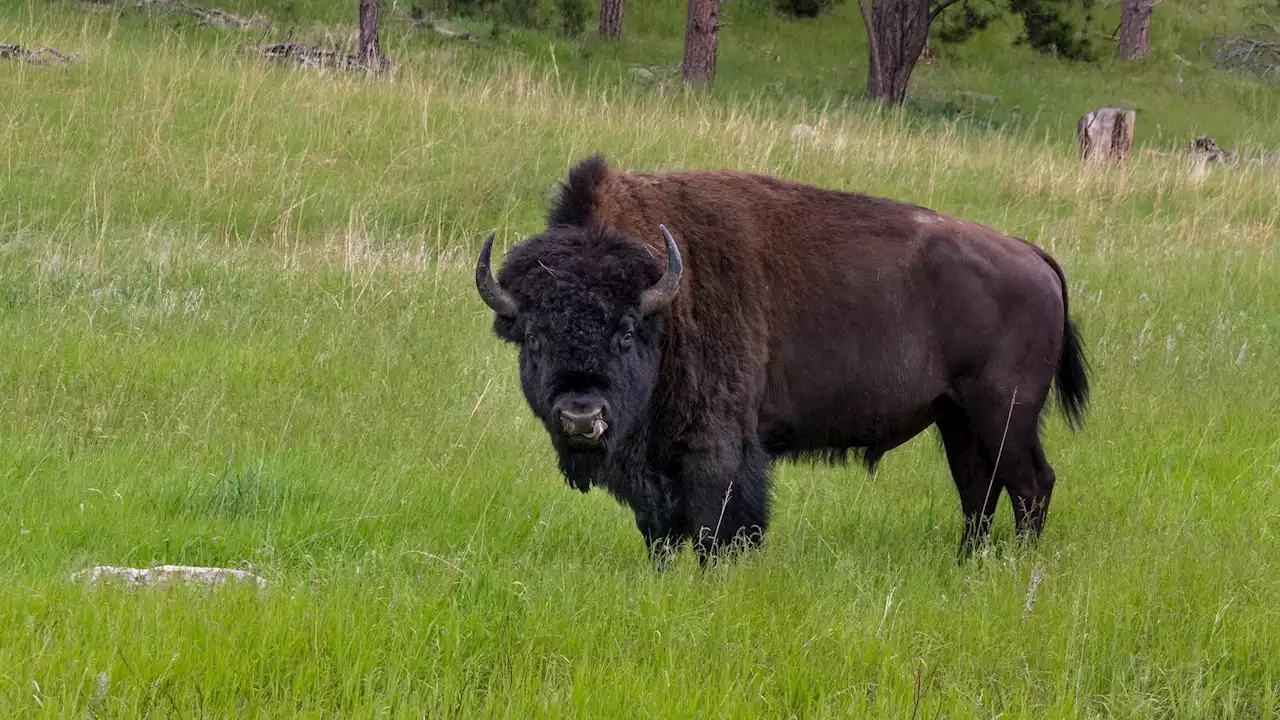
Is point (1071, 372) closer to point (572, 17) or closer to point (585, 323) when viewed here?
point (585, 323)

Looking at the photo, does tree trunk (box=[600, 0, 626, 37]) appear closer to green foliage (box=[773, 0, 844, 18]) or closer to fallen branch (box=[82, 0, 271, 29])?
green foliage (box=[773, 0, 844, 18])

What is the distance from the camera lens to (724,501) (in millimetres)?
5379

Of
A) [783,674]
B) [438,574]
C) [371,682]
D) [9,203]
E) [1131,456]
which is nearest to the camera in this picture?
[371,682]

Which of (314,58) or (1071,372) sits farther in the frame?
(314,58)

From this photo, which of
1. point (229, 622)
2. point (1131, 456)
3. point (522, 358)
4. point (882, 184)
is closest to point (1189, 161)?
point (882, 184)

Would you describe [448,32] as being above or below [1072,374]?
below

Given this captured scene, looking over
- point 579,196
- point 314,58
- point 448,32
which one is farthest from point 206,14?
point 579,196

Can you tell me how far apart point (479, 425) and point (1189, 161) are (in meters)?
11.6

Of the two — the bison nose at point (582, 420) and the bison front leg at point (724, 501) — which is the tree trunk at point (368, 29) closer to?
the bison front leg at point (724, 501)

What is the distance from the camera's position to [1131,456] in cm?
713

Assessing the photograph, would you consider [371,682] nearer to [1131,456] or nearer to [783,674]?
[783,674]

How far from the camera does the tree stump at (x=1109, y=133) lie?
16.0 meters

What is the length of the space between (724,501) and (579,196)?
151cm

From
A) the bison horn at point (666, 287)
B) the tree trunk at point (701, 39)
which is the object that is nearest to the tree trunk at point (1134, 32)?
the tree trunk at point (701, 39)
